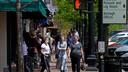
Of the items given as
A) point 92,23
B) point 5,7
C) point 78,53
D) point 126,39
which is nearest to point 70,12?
point 126,39

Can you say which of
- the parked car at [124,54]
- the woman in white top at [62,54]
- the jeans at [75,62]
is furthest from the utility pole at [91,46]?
the woman in white top at [62,54]

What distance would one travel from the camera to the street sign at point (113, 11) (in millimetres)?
13627

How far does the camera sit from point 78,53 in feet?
68.2

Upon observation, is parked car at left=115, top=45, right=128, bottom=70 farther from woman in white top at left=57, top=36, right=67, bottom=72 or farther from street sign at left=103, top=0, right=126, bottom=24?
street sign at left=103, top=0, right=126, bottom=24

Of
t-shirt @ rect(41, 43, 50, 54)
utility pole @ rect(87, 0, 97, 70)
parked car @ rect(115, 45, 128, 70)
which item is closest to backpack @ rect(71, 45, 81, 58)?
t-shirt @ rect(41, 43, 50, 54)

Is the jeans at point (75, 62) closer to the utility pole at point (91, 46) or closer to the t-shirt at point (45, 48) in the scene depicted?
the t-shirt at point (45, 48)

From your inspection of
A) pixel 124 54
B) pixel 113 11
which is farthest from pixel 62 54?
pixel 113 11

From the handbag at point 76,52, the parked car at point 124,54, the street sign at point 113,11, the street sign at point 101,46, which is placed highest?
the street sign at point 113,11

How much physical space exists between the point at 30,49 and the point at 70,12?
2611 cm

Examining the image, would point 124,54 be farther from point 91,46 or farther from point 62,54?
point 62,54

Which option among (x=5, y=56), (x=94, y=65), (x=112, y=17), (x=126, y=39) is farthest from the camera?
(x=126, y=39)

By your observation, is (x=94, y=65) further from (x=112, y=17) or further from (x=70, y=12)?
(x=70, y=12)

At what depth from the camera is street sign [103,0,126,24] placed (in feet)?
44.7

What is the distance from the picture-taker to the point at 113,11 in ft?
44.9
